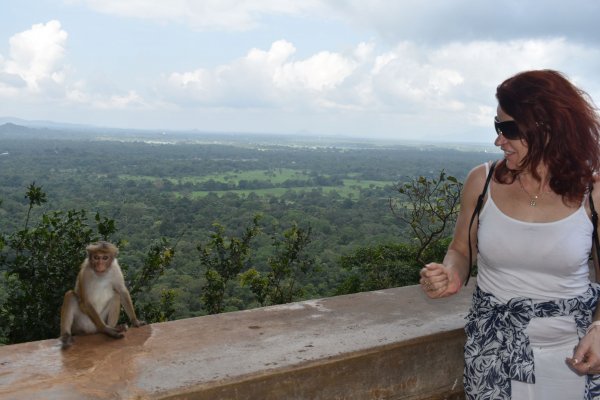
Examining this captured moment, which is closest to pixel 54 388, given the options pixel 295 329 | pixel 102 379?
pixel 102 379

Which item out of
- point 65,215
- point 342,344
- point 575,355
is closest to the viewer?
point 575,355

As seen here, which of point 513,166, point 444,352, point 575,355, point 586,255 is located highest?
point 513,166

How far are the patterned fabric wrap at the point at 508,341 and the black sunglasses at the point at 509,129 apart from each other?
1.54 ft

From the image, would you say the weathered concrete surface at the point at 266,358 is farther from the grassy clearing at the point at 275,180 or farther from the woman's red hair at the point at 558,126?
the grassy clearing at the point at 275,180

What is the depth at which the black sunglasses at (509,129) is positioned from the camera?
1.64m

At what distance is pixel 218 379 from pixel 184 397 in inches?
4.7

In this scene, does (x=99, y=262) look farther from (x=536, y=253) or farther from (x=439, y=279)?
(x=536, y=253)

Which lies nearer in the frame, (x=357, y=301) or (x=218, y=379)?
(x=218, y=379)

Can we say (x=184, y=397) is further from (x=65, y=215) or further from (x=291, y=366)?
(x=65, y=215)

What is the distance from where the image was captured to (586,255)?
5.27ft

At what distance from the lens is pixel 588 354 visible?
1.51m

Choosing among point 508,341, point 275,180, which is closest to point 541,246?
point 508,341

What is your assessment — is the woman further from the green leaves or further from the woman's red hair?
the green leaves

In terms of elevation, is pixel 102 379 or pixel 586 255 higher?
pixel 586 255
